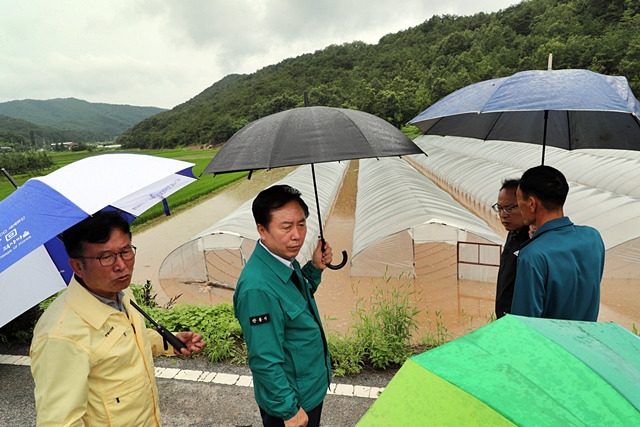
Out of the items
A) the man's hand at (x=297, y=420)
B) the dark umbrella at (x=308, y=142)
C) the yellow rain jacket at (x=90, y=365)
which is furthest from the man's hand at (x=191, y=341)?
the dark umbrella at (x=308, y=142)

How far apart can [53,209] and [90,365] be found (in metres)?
0.73

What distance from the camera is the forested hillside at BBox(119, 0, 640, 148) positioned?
41531 millimetres

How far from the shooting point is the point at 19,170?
3244 centimetres

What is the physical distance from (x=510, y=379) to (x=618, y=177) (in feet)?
45.0

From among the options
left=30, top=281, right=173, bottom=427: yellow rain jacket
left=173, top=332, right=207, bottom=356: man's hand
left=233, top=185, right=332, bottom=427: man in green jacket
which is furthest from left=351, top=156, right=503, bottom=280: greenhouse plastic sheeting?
left=30, top=281, right=173, bottom=427: yellow rain jacket

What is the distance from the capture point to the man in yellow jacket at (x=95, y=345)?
144cm

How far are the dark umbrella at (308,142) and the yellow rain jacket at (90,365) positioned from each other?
3.27 ft

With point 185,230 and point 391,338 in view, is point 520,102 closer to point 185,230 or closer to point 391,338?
point 391,338

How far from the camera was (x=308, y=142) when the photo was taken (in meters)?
2.22

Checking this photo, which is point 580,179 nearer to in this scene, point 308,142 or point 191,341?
point 308,142

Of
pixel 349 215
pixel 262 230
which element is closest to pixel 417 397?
pixel 262 230

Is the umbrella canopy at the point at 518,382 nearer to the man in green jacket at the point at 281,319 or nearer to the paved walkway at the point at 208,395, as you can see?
the man in green jacket at the point at 281,319

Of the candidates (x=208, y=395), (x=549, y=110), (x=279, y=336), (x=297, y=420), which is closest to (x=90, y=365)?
(x=279, y=336)

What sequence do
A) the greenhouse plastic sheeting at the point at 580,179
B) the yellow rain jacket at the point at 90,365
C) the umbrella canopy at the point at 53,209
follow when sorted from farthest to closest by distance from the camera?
the greenhouse plastic sheeting at the point at 580,179 < the umbrella canopy at the point at 53,209 < the yellow rain jacket at the point at 90,365
